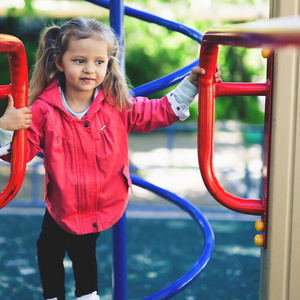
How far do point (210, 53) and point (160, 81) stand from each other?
0.60 metres

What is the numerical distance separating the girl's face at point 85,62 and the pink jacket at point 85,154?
8 centimetres

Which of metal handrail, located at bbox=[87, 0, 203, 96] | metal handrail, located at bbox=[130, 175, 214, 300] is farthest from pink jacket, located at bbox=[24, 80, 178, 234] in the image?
metal handrail, located at bbox=[130, 175, 214, 300]

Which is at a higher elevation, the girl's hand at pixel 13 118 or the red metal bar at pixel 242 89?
the red metal bar at pixel 242 89

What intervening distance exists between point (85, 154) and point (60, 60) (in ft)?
1.08

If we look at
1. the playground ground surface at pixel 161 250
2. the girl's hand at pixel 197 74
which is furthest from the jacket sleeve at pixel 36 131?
the playground ground surface at pixel 161 250

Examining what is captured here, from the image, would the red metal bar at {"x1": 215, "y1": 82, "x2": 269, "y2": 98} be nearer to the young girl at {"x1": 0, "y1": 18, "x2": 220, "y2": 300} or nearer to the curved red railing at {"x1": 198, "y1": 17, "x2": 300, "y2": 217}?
the curved red railing at {"x1": 198, "y1": 17, "x2": 300, "y2": 217}

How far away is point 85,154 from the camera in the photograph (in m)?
1.69

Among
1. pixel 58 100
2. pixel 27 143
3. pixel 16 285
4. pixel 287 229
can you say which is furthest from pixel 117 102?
pixel 16 285

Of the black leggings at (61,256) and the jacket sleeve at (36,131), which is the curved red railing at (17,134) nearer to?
the jacket sleeve at (36,131)

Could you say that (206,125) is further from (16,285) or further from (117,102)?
(16,285)

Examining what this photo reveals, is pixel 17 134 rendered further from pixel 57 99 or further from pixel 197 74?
pixel 197 74

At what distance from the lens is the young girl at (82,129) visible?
167 centimetres

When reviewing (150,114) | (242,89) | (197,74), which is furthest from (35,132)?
(242,89)

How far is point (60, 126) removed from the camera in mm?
1682
